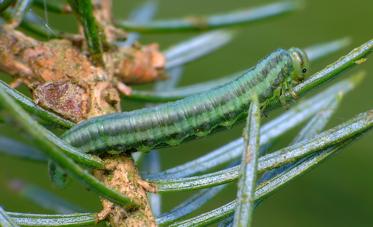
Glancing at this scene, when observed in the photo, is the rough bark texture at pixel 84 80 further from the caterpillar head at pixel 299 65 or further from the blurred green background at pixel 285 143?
the blurred green background at pixel 285 143

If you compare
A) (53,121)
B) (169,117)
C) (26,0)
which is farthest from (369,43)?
(26,0)

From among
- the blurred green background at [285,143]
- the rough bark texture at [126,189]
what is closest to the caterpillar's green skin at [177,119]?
the rough bark texture at [126,189]

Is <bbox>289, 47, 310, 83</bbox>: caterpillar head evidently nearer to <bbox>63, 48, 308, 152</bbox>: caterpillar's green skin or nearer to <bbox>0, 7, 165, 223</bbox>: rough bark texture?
<bbox>63, 48, 308, 152</bbox>: caterpillar's green skin

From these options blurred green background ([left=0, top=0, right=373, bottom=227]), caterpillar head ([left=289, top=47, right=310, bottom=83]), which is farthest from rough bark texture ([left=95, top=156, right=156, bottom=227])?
blurred green background ([left=0, top=0, right=373, bottom=227])

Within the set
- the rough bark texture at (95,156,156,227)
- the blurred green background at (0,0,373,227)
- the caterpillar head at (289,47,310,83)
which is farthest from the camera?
the blurred green background at (0,0,373,227)

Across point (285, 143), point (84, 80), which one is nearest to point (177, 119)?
point (84, 80)

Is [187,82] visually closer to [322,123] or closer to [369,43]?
[322,123]
